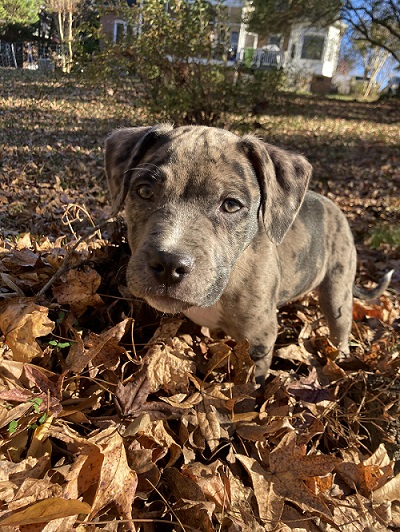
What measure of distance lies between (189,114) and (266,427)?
8854 mm

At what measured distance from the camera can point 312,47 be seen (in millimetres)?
19375

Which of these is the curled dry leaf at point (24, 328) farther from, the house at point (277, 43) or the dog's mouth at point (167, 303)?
the house at point (277, 43)

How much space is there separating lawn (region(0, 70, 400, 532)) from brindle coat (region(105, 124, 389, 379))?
1.20 feet

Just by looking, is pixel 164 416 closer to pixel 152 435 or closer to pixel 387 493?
pixel 152 435

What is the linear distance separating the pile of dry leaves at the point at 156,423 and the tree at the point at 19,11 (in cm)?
217

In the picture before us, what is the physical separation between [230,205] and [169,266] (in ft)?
2.71

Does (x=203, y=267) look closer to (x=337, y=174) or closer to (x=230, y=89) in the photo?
(x=230, y=89)

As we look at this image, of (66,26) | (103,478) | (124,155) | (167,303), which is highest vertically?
(66,26)

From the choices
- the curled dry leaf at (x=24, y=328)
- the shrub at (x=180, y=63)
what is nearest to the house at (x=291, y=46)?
the shrub at (x=180, y=63)

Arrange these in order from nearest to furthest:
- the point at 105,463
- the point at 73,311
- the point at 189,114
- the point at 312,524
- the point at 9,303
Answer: the point at 105,463 < the point at 312,524 < the point at 9,303 < the point at 73,311 < the point at 189,114

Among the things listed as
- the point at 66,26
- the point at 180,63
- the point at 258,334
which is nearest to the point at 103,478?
the point at 258,334

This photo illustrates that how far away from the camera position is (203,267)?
268 cm

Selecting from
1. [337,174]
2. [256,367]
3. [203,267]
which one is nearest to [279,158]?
[203,267]

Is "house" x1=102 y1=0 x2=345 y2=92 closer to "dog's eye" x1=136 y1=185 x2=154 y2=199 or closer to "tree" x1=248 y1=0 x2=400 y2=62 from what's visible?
"tree" x1=248 y1=0 x2=400 y2=62
